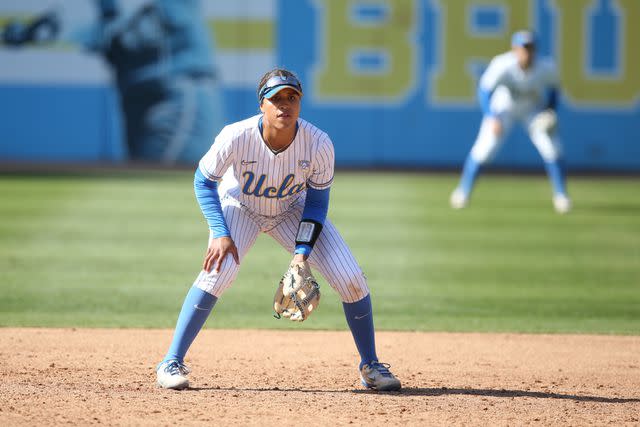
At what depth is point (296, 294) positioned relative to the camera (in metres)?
5.36

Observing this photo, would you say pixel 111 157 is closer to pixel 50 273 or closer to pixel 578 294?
pixel 50 273

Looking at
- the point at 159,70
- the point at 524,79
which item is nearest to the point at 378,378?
the point at 524,79

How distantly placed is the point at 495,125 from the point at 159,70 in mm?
9705

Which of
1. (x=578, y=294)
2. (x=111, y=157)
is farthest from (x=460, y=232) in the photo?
(x=111, y=157)

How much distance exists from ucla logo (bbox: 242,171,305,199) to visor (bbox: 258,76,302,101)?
18.0 inches

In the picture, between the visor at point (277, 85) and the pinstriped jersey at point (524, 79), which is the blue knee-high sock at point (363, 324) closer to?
the visor at point (277, 85)

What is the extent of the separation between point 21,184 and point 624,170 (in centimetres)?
1233

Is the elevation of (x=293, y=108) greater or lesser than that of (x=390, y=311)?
greater

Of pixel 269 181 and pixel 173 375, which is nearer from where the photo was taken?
pixel 173 375

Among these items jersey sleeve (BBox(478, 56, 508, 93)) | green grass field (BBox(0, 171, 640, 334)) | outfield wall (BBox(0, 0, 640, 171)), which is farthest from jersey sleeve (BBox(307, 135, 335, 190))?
outfield wall (BBox(0, 0, 640, 171))

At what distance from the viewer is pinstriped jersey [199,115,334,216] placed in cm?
549

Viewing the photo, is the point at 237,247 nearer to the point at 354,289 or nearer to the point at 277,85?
the point at 354,289

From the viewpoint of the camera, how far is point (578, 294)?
9.06 metres

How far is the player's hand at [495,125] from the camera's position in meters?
13.8
